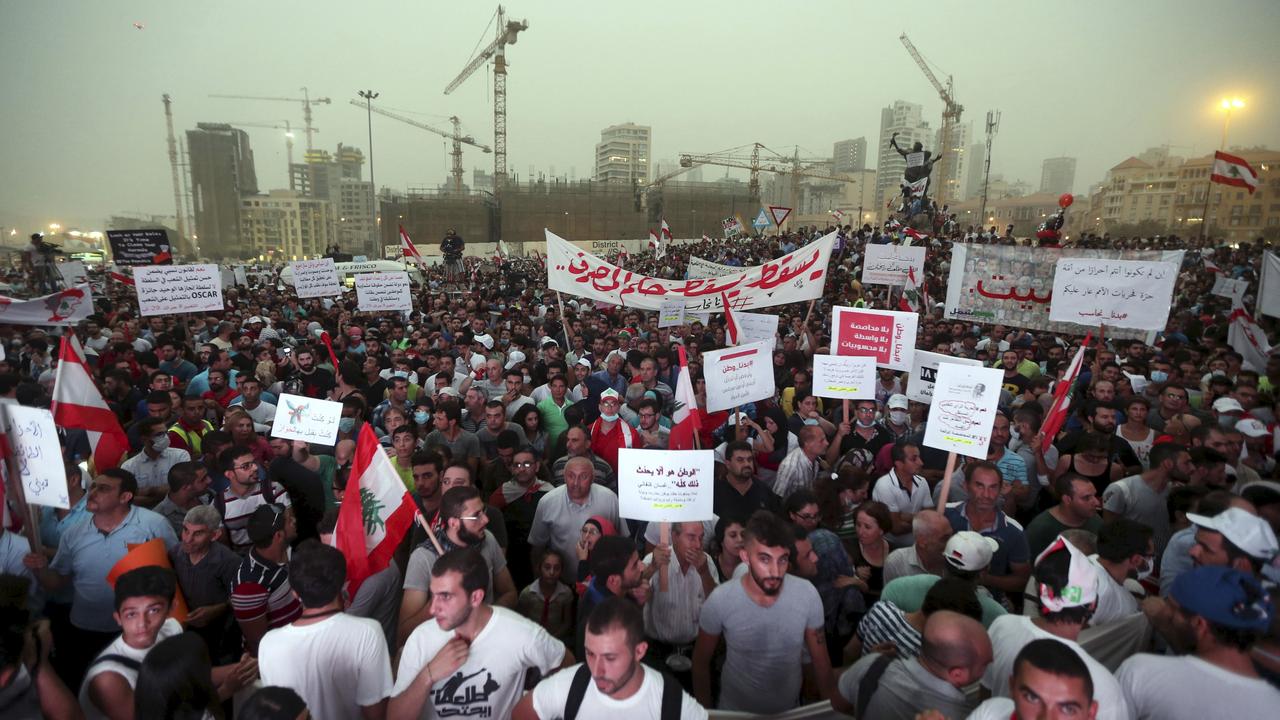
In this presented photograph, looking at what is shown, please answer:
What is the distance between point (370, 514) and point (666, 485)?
1.68 meters

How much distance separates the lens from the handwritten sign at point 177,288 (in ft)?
33.0

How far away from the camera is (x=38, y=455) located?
380 centimetres

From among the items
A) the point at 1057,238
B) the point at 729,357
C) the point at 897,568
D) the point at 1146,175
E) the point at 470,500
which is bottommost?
the point at 897,568

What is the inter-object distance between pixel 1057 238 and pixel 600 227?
53.0 m

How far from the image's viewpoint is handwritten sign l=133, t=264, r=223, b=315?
10.1m

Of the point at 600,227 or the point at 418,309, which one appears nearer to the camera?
the point at 418,309

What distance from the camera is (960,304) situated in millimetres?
10805

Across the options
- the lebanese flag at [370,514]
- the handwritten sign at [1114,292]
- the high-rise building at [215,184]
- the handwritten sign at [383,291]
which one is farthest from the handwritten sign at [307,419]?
the high-rise building at [215,184]

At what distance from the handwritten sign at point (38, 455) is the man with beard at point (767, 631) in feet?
12.0

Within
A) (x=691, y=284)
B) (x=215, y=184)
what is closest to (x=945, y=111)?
(x=691, y=284)

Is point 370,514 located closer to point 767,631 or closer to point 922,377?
point 767,631

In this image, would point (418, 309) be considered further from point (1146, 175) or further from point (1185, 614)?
point (1146, 175)

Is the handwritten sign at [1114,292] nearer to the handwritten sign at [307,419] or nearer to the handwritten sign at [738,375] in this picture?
the handwritten sign at [738,375]

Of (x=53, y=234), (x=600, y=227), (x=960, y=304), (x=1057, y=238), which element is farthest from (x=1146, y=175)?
(x=53, y=234)
